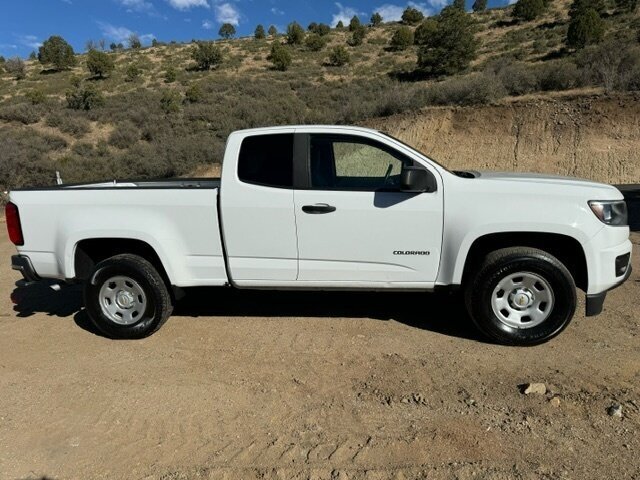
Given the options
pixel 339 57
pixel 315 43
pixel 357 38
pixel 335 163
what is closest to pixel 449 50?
pixel 339 57

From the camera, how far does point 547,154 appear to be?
18.9 metres

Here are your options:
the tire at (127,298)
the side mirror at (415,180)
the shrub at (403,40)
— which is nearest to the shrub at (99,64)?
the shrub at (403,40)

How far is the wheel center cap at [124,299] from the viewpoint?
4891mm

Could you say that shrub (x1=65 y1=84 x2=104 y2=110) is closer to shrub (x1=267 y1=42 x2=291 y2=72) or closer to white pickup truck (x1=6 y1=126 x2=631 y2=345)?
shrub (x1=267 y1=42 x2=291 y2=72)

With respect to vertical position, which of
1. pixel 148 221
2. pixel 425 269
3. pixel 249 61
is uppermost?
pixel 249 61

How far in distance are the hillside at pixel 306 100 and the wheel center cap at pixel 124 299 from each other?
15527 mm

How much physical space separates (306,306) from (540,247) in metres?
2.54

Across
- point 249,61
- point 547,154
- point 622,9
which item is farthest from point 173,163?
point 622,9

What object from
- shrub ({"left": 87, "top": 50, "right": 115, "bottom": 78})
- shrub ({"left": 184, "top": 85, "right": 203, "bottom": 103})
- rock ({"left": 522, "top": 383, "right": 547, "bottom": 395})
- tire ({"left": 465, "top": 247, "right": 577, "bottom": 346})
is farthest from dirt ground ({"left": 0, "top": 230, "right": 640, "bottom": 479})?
shrub ({"left": 87, "top": 50, "right": 115, "bottom": 78})

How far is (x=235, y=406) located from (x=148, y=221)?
2.00 metres

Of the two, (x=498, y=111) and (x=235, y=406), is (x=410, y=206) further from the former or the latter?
(x=498, y=111)

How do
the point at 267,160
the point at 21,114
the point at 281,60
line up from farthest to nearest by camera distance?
the point at 281,60, the point at 21,114, the point at 267,160

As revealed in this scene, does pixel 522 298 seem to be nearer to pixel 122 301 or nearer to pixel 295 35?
pixel 122 301

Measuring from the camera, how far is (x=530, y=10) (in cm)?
4097
